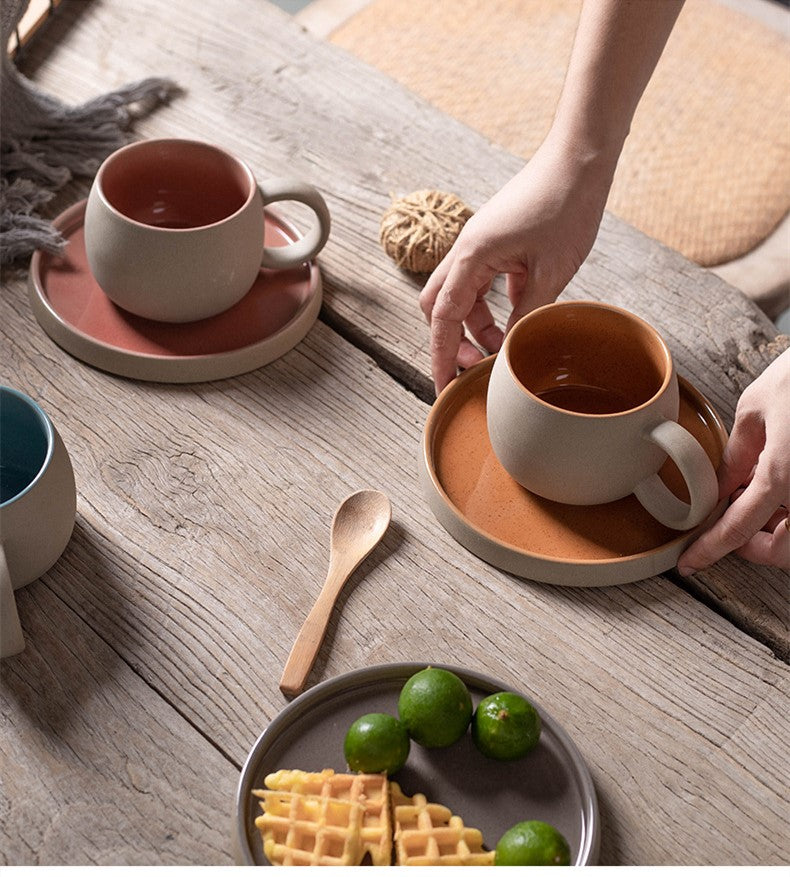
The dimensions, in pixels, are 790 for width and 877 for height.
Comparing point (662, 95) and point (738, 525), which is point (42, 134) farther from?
point (662, 95)

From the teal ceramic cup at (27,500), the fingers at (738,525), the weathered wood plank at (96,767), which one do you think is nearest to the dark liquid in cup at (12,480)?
the teal ceramic cup at (27,500)

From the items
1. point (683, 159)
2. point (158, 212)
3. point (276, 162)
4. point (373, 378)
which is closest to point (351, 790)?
point (373, 378)

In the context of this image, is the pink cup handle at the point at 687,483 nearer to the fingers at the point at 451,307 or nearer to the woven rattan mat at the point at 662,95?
the fingers at the point at 451,307

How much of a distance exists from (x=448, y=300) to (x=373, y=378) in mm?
112

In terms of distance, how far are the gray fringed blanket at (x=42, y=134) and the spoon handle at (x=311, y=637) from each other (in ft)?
1.84

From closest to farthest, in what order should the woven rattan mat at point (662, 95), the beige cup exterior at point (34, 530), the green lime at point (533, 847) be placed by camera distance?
the green lime at point (533, 847) < the beige cup exterior at point (34, 530) < the woven rattan mat at point (662, 95)

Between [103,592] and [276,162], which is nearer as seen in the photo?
[103,592]

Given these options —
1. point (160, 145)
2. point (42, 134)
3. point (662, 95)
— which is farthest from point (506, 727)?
point (662, 95)

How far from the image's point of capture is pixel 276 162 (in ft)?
3.96

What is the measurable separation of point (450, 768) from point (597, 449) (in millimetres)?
264

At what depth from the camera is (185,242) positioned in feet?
3.09

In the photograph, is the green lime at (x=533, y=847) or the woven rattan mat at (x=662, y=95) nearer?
the green lime at (x=533, y=847)

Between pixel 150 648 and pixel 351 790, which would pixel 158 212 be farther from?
pixel 351 790

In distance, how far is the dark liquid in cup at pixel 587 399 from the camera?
0.90 meters
